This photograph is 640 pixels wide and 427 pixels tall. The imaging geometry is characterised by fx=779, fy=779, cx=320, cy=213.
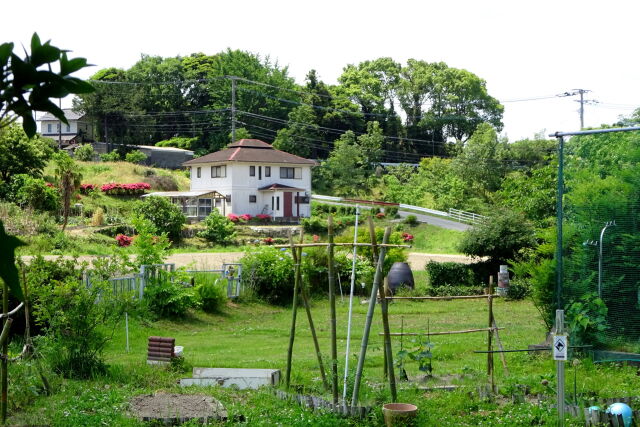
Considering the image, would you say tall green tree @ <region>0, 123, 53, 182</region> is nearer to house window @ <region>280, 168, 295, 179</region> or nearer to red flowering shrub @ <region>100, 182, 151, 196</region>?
red flowering shrub @ <region>100, 182, 151, 196</region>

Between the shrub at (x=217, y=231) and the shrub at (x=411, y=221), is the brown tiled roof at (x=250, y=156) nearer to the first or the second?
the shrub at (x=411, y=221)

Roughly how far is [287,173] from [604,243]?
4091cm

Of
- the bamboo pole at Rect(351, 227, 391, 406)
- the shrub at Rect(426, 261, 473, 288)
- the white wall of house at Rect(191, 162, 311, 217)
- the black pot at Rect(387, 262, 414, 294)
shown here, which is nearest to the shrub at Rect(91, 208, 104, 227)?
the white wall of house at Rect(191, 162, 311, 217)

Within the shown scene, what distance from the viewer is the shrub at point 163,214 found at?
35.6 metres

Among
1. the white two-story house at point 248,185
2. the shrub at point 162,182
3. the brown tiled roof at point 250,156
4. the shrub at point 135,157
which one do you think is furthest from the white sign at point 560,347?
the shrub at point 135,157

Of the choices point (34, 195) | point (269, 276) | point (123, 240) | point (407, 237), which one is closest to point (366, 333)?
point (269, 276)

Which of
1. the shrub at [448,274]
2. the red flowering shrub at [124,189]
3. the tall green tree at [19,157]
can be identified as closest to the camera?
the shrub at [448,274]

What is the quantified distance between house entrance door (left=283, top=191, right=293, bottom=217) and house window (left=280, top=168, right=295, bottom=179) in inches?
75.0

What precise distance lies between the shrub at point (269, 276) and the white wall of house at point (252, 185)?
2714 cm

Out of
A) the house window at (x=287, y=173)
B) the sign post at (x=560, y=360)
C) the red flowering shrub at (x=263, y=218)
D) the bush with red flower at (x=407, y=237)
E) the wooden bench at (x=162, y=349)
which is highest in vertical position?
the house window at (x=287, y=173)

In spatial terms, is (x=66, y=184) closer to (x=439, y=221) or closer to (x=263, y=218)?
(x=263, y=218)

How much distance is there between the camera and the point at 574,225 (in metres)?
11.2

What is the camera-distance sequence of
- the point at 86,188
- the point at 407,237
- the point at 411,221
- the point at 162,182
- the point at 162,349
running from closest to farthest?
the point at 162,349 → the point at 407,237 → the point at 86,188 → the point at 411,221 → the point at 162,182

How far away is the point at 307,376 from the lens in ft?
33.1
